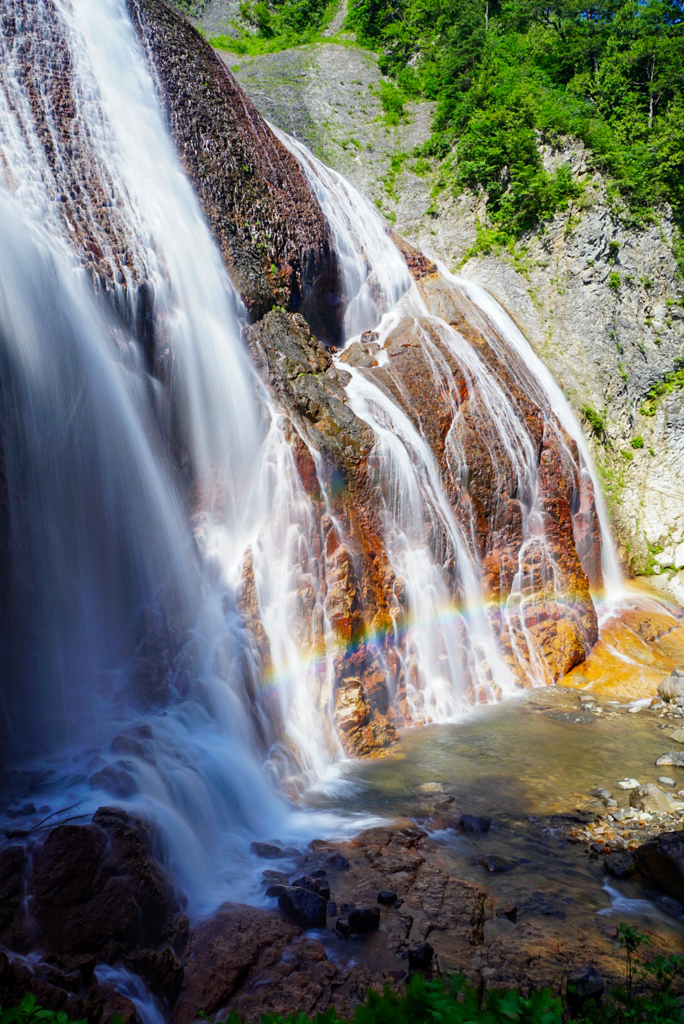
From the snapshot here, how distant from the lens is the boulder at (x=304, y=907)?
4922 millimetres

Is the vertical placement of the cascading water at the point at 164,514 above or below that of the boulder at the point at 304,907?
above

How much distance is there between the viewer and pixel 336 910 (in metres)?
5.08

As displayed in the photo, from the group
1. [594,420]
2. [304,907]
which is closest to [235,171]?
[594,420]

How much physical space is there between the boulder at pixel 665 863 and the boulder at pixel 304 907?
3.07 m

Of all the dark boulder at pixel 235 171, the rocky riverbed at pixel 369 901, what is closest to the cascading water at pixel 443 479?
the dark boulder at pixel 235 171

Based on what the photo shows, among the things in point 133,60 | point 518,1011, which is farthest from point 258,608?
point 133,60

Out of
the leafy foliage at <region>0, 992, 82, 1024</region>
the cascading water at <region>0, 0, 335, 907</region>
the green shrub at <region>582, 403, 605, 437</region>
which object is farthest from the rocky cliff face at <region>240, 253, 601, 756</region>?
the leafy foliage at <region>0, 992, 82, 1024</region>

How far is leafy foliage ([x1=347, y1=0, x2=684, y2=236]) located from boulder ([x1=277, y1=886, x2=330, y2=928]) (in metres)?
21.6

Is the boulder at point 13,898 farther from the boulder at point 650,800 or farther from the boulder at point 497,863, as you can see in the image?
the boulder at point 650,800

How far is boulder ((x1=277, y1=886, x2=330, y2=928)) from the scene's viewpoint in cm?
492

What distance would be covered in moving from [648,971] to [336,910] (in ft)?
7.68

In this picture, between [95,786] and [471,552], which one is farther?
[471,552]

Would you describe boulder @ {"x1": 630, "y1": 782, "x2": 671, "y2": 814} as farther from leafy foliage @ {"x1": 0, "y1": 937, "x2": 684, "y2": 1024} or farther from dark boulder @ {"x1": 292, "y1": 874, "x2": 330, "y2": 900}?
leafy foliage @ {"x1": 0, "y1": 937, "x2": 684, "y2": 1024}

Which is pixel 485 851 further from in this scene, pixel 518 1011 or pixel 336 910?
pixel 518 1011
